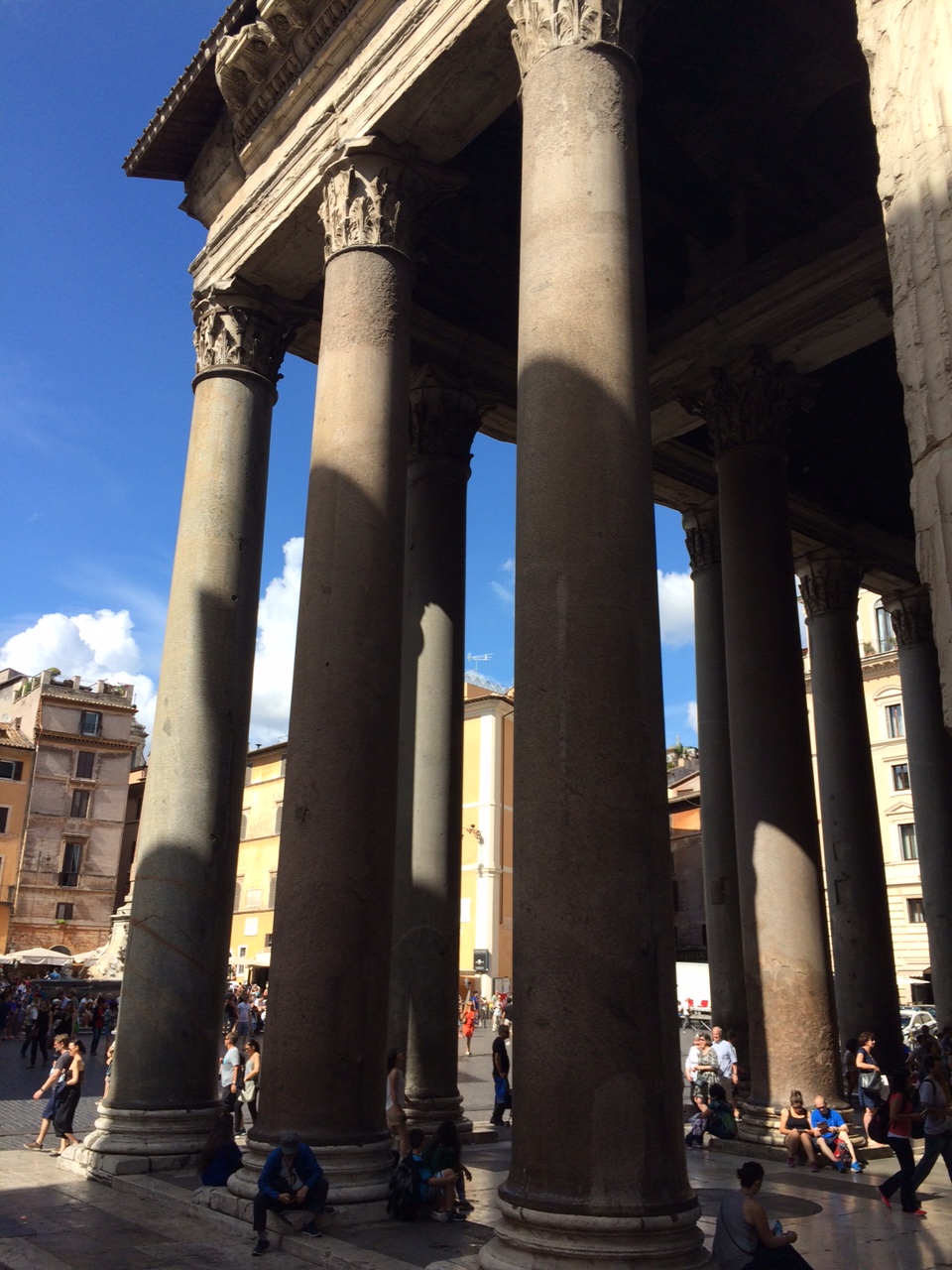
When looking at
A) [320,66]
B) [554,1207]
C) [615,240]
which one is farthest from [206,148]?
[554,1207]

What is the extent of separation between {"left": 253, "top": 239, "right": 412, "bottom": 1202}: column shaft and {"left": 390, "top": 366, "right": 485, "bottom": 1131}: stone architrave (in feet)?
10.1

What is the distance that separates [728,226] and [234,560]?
7.72 metres

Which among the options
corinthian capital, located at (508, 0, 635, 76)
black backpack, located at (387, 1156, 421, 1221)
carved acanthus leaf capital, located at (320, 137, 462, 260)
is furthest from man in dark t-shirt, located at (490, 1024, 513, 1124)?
corinthian capital, located at (508, 0, 635, 76)

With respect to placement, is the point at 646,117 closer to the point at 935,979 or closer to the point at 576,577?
the point at 576,577

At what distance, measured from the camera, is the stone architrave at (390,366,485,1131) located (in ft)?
38.6

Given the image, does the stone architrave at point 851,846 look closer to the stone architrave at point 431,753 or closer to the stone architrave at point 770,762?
the stone architrave at point 770,762

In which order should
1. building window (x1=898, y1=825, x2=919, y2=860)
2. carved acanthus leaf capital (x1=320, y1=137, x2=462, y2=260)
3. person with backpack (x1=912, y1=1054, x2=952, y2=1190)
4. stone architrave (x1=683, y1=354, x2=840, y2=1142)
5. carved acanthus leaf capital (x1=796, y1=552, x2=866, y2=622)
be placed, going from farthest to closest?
building window (x1=898, y1=825, x2=919, y2=860) → carved acanthus leaf capital (x1=796, y1=552, x2=866, y2=622) → stone architrave (x1=683, y1=354, x2=840, y2=1142) → carved acanthus leaf capital (x1=320, y1=137, x2=462, y2=260) → person with backpack (x1=912, y1=1054, x2=952, y2=1190)

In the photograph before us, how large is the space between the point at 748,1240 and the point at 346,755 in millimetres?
4317

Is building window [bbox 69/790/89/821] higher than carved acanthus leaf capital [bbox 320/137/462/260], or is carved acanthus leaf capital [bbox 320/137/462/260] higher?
building window [bbox 69/790/89/821]

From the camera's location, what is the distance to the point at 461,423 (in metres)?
Result: 14.2

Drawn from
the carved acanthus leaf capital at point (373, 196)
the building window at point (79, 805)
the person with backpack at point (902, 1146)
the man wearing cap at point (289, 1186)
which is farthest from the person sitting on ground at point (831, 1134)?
the building window at point (79, 805)

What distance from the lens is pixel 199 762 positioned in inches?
433

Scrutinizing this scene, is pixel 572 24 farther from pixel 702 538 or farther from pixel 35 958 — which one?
pixel 35 958

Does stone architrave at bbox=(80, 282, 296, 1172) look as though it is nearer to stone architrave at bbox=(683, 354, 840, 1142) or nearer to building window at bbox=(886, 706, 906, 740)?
stone architrave at bbox=(683, 354, 840, 1142)
